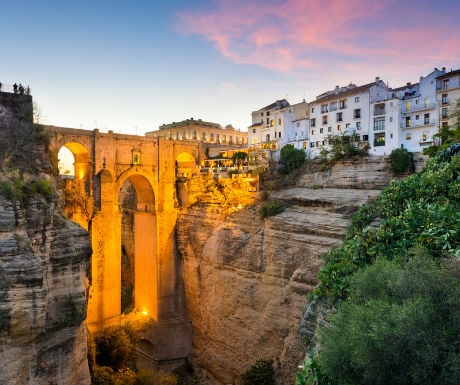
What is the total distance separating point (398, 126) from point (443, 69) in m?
6.46

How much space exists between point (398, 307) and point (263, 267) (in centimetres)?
1633

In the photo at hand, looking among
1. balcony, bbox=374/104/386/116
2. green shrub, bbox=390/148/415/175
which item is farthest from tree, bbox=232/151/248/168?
green shrub, bbox=390/148/415/175

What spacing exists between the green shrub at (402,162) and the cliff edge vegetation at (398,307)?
1129cm

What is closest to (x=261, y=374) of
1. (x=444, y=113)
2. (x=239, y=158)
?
(x=239, y=158)

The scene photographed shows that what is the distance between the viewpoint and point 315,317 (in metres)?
10.4

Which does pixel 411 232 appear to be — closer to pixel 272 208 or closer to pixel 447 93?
pixel 272 208

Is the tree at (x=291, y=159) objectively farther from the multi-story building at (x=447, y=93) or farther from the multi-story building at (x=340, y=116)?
the multi-story building at (x=447, y=93)

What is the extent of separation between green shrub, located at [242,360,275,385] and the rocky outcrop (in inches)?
374

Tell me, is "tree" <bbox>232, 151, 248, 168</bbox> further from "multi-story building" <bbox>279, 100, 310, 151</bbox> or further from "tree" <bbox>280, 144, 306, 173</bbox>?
"multi-story building" <bbox>279, 100, 310, 151</bbox>

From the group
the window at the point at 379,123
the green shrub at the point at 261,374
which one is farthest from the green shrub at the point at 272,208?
the window at the point at 379,123

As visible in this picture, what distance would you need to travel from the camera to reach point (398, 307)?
662cm

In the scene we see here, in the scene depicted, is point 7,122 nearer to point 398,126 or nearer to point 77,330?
point 77,330

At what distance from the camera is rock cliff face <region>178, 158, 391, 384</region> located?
20328mm

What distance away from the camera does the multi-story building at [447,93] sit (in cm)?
2717
